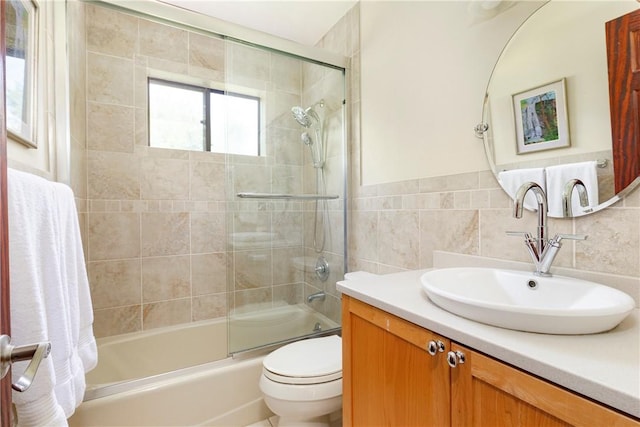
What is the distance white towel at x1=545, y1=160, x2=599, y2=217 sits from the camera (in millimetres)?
835

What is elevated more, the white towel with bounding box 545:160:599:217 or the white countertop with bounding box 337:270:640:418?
the white towel with bounding box 545:160:599:217

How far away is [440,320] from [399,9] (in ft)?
5.10

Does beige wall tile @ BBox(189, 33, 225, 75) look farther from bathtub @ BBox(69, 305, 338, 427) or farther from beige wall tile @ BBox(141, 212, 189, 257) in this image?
bathtub @ BBox(69, 305, 338, 427)

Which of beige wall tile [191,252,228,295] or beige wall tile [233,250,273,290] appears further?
beige wall tile [191,252,228,295]

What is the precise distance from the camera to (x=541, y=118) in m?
0.96

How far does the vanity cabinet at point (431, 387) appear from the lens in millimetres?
478

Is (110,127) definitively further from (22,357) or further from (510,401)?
(510,401)

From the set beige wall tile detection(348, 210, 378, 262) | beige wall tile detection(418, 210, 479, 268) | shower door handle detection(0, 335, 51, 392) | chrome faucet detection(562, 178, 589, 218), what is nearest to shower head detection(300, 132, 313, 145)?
beige wall tile detection(348, 210, 378, 262)

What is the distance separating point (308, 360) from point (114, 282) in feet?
4.67

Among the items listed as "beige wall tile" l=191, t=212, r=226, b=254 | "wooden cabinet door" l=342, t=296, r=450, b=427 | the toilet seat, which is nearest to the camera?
"wooden cabinet door" l=342, t=296, r=450, b=427

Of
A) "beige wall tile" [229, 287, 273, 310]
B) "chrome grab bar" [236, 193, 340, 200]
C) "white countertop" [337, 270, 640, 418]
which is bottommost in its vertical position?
"beige wall tile" [229, 287, 273, 310]

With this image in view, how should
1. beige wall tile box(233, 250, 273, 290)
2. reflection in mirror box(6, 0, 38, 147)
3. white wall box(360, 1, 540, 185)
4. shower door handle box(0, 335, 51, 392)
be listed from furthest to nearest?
beige wall tile box(233, 250, 273, 290) → white wall box(360, 1, 540, 185) → reflection in mirror box(6, 0, 38, 147) → shower door handle box(0, 335, 51, 392)

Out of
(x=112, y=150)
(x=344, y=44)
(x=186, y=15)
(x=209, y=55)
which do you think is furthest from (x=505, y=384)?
(x=209, y=55)

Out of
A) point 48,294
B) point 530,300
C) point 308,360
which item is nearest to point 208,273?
point 308,360
